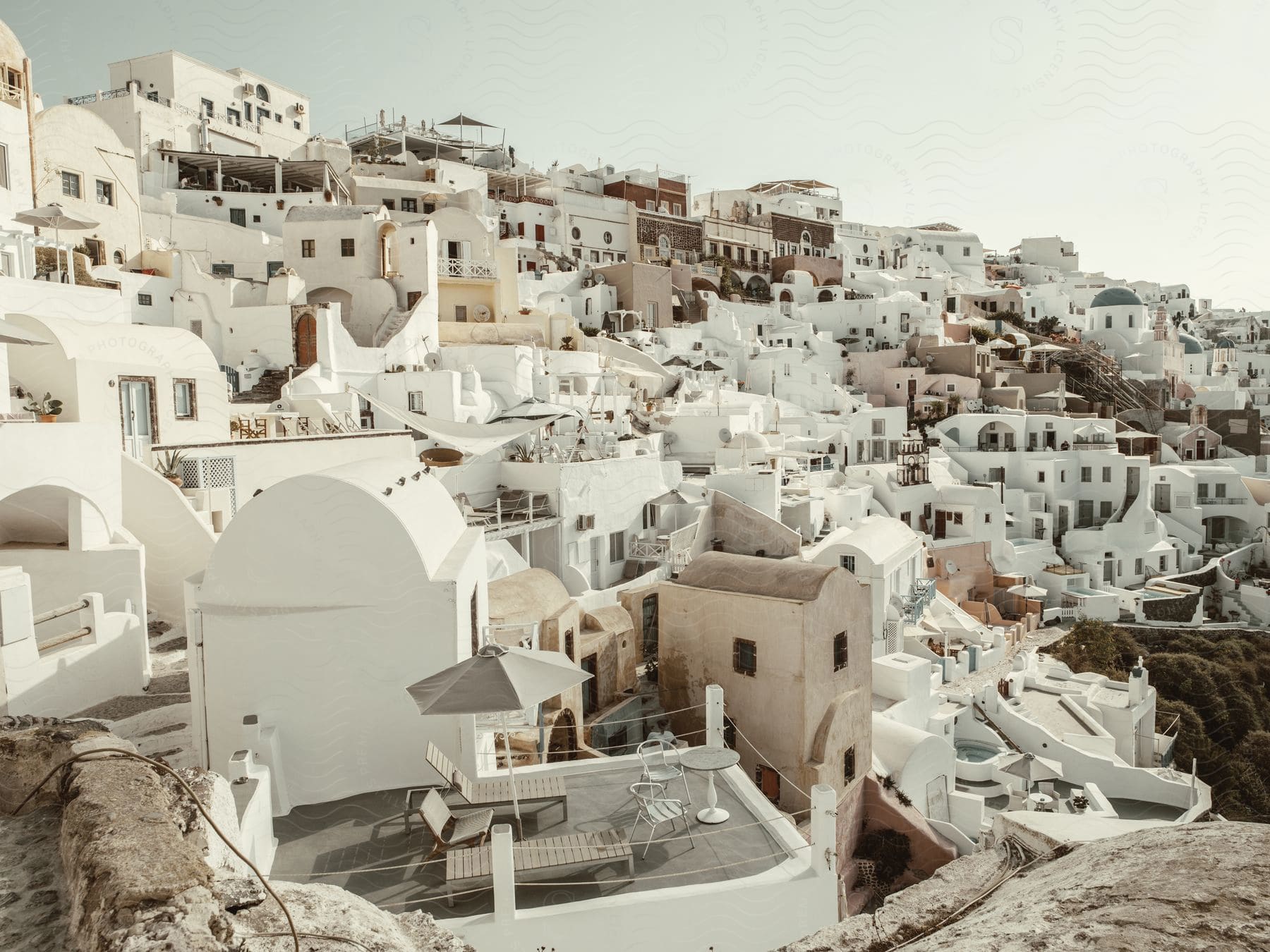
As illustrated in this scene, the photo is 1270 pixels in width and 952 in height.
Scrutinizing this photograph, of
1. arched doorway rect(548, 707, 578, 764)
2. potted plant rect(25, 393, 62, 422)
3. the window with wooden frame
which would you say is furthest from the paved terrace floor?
potted plant rect(25, 393, 62, 422)

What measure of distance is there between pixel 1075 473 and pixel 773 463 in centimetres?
2054

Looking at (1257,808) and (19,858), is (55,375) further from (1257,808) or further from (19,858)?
(1257,808)

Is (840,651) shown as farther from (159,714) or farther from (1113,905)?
(1113,905)

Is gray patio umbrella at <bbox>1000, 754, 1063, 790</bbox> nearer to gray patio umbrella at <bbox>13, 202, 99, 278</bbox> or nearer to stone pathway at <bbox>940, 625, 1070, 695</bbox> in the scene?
stone pathway at <bbox>940, 625, 1070, 695</bbox>

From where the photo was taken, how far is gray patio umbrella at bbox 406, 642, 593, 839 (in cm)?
696

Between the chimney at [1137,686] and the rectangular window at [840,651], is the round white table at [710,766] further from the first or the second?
the chimney at [1137,686]

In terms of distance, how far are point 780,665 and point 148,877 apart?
11.5 meters

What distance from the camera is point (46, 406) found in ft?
39.7

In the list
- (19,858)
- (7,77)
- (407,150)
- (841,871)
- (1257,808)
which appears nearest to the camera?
(19,858)

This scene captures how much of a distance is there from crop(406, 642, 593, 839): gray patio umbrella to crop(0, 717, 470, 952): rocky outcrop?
10.6 ft

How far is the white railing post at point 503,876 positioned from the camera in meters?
6.28

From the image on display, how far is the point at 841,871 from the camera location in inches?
492

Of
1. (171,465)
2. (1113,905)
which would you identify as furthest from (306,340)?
(1113,905)

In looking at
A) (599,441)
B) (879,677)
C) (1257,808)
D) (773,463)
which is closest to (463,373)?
(599,441)
